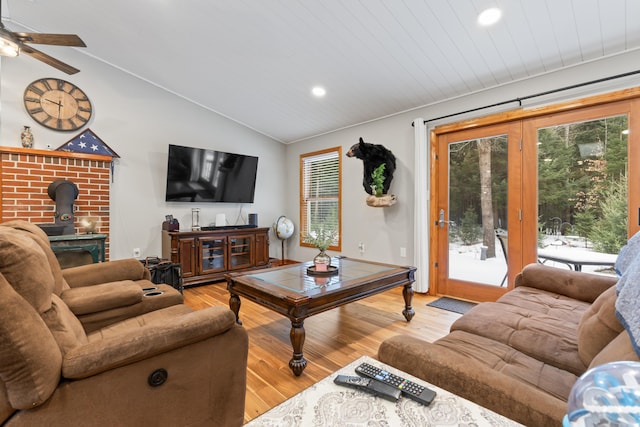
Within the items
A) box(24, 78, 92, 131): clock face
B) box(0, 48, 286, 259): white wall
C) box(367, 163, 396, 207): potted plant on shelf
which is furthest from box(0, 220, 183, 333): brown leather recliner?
box(367, 163, 396, 207): potted plant on shelf

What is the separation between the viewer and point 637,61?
93.8 inches

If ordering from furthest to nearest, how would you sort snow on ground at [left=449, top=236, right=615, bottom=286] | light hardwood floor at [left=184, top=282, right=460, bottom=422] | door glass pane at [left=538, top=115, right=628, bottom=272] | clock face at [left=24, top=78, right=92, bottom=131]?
A: clock face at [left=24, top=78, right=92, bottom=131], snow on ground at [left=449, top=236, right=615, bottom=286], door glass pane at [left=538, top=115, right=628, bottom=272], light hardwood floor at [left=184, top=282, right=460, bottom=422]

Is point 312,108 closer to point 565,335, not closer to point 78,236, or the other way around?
point 78,236

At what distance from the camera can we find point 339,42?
2.70 meters

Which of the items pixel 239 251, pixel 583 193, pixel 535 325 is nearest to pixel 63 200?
pixel 239 251

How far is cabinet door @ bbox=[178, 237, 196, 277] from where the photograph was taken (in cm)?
388

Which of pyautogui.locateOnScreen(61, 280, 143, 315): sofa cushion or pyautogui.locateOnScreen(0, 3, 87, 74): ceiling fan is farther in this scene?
pyautogui.locateOnScreen(0, 3, 87, 74): ceiling fan

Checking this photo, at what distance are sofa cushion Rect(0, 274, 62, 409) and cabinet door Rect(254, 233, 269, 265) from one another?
3720 mm

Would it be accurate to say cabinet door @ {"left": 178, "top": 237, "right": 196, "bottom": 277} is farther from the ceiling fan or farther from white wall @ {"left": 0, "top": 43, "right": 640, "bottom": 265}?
the ceiling fan

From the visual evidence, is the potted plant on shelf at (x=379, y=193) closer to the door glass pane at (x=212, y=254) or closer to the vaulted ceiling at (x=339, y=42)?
the vaulted ceiling at (x=339, y=42)

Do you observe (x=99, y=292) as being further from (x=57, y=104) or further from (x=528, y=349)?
(x=57, y=104)

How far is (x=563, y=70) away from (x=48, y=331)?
12.9 feet

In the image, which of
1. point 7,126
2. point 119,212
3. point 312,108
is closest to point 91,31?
point 7,126

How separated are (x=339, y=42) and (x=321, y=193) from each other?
2676 millimetres
